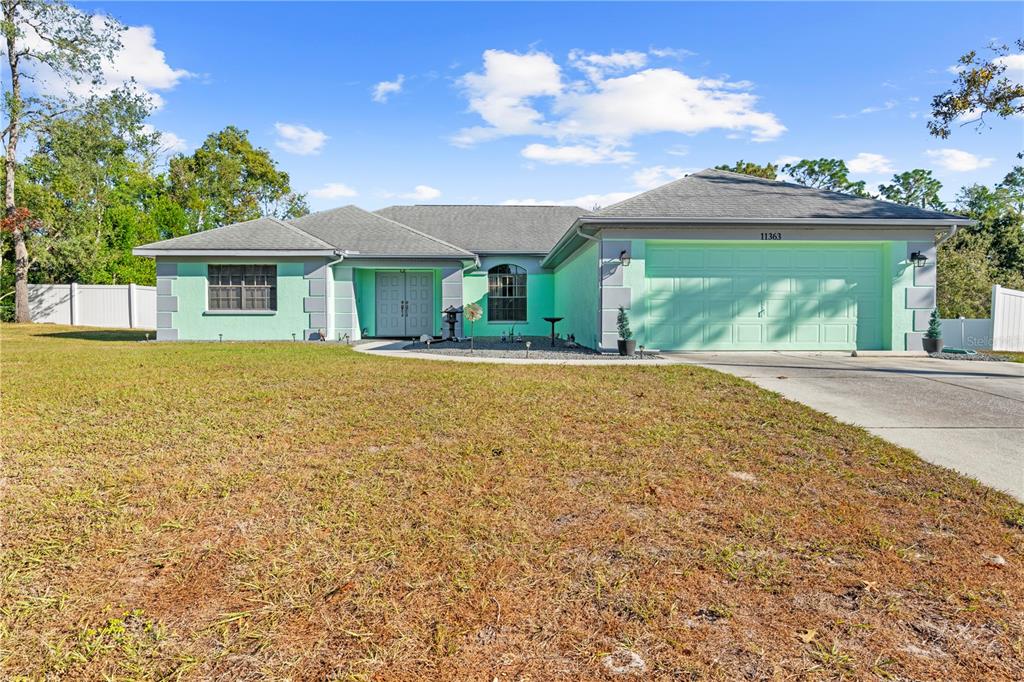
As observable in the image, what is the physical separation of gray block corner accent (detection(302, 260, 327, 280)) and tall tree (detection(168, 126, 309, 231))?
84.3 ft

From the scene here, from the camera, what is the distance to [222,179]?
119 feet

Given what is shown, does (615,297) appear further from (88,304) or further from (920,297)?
(88,304)

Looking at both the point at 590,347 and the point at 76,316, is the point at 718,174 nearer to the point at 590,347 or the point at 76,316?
the point at 590,347

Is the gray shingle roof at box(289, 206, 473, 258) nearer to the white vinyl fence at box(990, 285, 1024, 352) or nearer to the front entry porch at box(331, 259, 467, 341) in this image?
the front entry porch at box(331, 259, 467, 341)

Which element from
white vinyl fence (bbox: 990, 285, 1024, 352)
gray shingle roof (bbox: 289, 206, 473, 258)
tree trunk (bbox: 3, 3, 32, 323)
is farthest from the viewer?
tree trunk (bbox: 3, 3, 32, 323)

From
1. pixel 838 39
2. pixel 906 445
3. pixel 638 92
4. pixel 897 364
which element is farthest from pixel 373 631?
pixel 638 92

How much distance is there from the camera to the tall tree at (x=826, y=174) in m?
35.3

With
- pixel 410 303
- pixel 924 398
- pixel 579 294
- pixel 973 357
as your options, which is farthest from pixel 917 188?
pixel 924 398

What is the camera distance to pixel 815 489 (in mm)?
3443

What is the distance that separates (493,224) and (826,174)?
1132 inches

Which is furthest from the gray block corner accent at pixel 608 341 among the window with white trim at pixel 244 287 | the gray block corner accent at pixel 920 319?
the window with white trim at pixel 244 287

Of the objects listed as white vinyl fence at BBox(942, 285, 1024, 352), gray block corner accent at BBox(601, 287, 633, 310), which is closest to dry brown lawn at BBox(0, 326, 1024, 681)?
gray block corner accent at BBox(601, 287, 633, 310)

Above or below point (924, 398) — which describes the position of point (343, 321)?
above

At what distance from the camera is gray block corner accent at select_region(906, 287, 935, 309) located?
38.0 ft
